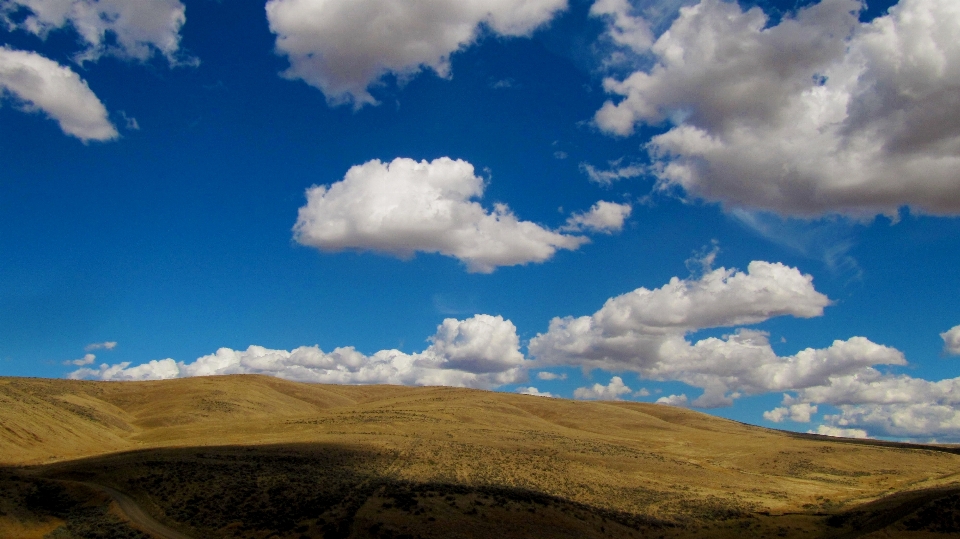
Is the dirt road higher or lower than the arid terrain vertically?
lower

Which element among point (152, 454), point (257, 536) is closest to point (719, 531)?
point (257, 536)

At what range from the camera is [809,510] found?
5200cm

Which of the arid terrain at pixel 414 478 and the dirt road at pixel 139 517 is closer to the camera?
the dirt road at pixel 139 517

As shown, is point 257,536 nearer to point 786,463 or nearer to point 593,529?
point 593,529

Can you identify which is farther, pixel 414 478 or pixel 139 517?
pixel 414 478

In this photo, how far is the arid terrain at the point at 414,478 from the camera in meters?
37.9

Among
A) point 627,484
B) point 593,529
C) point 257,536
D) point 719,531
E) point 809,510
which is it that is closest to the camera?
point 257,536

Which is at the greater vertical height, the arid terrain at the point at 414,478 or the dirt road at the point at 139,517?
the arid terrain at the point at 414,478

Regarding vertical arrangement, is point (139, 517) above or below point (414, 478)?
below

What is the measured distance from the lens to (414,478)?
5200cm

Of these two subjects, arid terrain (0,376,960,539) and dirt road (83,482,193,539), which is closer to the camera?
dirt road (83,482,193,539)

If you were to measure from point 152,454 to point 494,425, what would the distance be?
184 feet

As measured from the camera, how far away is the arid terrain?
37.9 meters

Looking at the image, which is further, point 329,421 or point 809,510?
Result: point 329,421
